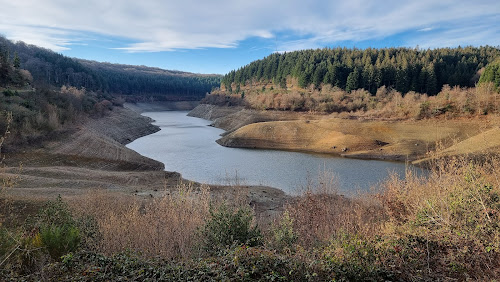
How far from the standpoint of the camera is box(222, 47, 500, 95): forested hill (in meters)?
76.8

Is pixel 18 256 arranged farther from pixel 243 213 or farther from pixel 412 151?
pixel 412 151

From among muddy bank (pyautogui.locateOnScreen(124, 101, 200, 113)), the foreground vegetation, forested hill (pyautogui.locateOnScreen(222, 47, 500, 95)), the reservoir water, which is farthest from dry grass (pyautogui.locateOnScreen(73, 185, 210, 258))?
muddy bank (pyautogui.locateOnScreen(124, 101, 200, 113))

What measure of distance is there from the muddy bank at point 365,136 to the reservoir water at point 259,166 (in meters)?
3.27

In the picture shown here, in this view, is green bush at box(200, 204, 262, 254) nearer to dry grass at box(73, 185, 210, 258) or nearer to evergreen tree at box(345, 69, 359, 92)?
dry grass at box(73, 185, 210, 258)

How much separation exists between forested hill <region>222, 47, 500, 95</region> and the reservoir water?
45.6 m

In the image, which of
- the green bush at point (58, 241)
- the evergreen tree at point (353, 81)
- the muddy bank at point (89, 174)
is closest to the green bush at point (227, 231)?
the green bush at point (58, 241)

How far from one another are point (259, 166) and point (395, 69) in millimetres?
61373

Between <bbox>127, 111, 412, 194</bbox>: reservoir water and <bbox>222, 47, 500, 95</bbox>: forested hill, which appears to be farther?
<bbox>222, 47, 500, 95</bbox>: forested hill

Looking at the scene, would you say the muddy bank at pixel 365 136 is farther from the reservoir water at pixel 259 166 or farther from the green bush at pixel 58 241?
the green bush at pixel 58 241

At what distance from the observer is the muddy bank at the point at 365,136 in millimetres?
42906

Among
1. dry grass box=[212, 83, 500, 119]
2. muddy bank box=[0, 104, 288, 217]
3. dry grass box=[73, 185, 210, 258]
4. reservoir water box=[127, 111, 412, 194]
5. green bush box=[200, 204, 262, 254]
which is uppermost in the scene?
dry grass box=[212, 83, 500, 119]

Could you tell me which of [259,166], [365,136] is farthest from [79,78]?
[365,136]

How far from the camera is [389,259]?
6.57 m

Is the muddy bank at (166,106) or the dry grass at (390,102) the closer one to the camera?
the dry grass at (390,102)
